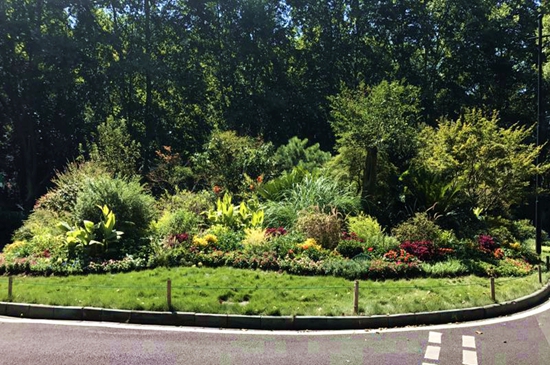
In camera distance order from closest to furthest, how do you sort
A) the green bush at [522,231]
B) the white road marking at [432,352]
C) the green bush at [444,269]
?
the white road marking at [432,352] < the green bush at [444,269] < the green bush at [522,231]

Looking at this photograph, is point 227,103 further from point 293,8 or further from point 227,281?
point 227,281

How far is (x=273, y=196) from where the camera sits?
1614cm

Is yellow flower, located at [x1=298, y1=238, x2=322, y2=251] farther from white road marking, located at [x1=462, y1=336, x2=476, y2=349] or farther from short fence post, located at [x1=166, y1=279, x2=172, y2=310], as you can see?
white road marking, located at [x1=462, y1=336, x2=476, y2=349]

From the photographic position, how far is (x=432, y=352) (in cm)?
628

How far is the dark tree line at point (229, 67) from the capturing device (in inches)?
1180

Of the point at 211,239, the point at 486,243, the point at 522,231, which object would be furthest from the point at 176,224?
the point at 522,231

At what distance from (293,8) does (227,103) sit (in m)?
9.95

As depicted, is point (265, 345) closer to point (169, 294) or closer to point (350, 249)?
point (169, 294)

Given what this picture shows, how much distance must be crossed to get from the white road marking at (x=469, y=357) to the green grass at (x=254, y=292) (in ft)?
5.65

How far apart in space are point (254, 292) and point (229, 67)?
95.0 feet

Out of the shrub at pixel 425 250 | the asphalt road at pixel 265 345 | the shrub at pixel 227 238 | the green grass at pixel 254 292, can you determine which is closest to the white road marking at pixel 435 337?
the asphalt road at pixel 265 345

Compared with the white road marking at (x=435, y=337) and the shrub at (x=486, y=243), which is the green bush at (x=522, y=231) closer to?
the shrub at (x=486, y=243)

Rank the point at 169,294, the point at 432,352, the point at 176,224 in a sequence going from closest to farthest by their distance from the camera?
the point at 432,352 < the point at 169,294 < the point at 176,224

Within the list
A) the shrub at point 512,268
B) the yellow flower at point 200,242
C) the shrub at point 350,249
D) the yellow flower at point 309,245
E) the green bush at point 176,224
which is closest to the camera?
the shrub at point 512,268
